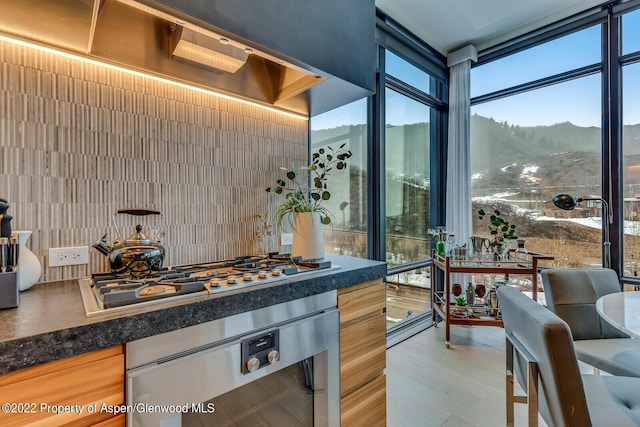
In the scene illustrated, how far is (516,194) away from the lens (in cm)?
325

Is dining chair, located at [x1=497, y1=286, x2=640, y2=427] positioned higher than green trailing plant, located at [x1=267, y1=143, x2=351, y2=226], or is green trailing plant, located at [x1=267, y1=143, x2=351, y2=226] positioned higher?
green trailing plant, located at [x1=267, y1=143, x2=351, y2=226]

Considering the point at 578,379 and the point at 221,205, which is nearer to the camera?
the point at 578,379

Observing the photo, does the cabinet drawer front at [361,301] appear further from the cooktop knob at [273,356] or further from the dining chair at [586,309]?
the dining chair at [586,309]

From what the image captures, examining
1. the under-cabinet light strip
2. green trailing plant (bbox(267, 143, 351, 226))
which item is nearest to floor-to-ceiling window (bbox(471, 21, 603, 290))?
green trailing plant (bbox(267, 143, 351, 226))

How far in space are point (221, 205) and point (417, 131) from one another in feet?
8.29

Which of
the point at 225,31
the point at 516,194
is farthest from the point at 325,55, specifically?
the point at 516,194

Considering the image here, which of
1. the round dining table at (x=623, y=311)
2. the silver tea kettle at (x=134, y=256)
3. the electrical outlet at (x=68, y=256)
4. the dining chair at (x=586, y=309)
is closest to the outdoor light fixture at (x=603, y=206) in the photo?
the dining chair at (x=586, y=309)

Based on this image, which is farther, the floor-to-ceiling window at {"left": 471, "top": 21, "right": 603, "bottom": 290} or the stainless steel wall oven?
the floor-to-ceiling window at {"left": 471, "top": 21, "right": 603, "bottom": 290}

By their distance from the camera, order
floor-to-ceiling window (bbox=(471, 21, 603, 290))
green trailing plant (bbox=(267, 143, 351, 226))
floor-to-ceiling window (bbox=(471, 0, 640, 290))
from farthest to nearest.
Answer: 1. floor-to-ceiling window (bbox=(471, 21, 603, 290))
2. floor-to-ceiling window (bbox=(471, 0, 640, 290))
3. green trailing plant (bbox=(267, 143, 351, 226))

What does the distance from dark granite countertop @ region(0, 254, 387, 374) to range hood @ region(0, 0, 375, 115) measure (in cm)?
→ 98

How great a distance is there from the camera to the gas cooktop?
2.91 feet

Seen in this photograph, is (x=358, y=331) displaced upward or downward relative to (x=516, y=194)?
downward

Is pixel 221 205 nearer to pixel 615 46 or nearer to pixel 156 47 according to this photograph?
pixel 156 47

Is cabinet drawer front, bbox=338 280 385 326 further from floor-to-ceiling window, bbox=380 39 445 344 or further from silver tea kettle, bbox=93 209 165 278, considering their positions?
floor-to-ceiling window, bbox=380 39 445 344
